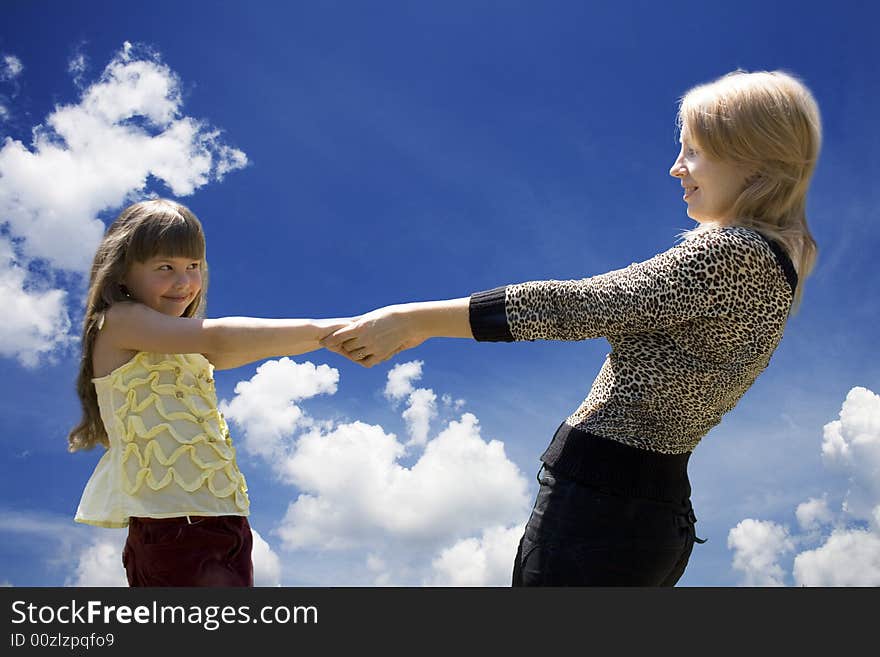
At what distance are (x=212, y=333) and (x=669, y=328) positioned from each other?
1957 millimetres

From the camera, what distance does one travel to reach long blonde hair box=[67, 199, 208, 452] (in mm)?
3654

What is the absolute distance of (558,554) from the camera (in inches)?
105

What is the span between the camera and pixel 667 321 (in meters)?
2.62

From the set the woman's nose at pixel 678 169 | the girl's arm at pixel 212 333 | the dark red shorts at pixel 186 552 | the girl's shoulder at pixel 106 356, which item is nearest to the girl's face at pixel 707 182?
the woman's nose at pixel 678 169

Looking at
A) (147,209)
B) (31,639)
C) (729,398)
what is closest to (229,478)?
(31,639)

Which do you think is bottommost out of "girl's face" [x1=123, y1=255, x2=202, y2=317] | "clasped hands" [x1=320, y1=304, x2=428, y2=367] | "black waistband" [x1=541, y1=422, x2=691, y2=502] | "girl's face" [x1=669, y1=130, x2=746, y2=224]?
"black waistband" [x1=541, y1=422, x2=691, y2=502]

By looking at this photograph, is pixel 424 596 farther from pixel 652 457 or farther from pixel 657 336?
pixel 657 336

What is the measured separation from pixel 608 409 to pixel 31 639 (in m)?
2.36

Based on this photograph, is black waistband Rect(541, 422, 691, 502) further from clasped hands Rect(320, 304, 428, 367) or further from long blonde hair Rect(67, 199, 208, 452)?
long blonde hair Rect(67, 199, 208, 452)

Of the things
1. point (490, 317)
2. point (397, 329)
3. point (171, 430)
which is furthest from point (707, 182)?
point (171, 430)

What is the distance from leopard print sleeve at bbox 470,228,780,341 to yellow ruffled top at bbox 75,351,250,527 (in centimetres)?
153

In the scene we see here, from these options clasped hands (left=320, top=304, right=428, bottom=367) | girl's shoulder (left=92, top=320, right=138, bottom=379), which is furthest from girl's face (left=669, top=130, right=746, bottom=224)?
girl's shoulder (left=92, top=320, right=138, bottom=379)

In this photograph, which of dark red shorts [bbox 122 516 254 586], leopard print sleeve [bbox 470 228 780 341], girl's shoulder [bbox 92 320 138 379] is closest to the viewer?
leopard print sleeve [bbox 470 228 780 341]

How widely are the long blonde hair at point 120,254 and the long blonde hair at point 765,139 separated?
2.22m
